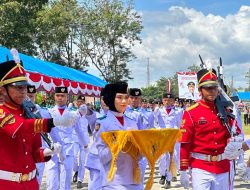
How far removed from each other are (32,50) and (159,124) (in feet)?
67.3

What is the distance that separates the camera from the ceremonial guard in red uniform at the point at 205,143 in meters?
5.81

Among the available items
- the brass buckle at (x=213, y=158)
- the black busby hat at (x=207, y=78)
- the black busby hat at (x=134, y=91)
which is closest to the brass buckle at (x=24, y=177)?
the brass buckle at (x=213, y=158)

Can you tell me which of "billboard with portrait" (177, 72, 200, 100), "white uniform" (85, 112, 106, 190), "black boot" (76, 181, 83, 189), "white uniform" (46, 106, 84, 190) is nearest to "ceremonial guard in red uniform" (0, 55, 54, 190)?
"white uniform" (85, 112, 106, 190)

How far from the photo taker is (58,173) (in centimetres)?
858

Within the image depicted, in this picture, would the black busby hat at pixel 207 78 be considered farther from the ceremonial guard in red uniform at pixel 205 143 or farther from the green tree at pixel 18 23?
the green tree at pixel 18 23

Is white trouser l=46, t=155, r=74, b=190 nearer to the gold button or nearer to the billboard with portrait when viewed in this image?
the gold button

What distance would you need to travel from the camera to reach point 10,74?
4.22 metres

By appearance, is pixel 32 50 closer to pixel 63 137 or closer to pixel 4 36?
pixel 4 36

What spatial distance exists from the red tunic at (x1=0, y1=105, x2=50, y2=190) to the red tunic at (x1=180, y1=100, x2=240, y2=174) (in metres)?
2.18

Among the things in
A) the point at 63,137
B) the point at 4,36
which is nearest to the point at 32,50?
the point at 4,36

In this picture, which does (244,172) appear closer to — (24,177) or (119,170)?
(119,170)

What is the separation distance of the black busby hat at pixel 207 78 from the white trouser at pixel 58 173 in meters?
3.56

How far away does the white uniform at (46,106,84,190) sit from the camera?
8359 mm

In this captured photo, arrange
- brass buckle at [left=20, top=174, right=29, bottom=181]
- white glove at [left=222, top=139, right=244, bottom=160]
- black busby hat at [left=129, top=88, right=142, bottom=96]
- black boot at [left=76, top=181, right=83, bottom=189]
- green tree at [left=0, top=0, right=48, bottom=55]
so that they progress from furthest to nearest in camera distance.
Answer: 1. green tree at [left=0, top=0, right=48, bottom=55]
2. black boot at [left=76, top=181, right=83, bottom=189]
3. black busby hat at [left=129, top=88, right=142, bottom=96]
4. white glove at [left=222, top=139, right=244, bottom=160]
5. brass buckle at [left=20, top=174, right=29, bottom=181]
